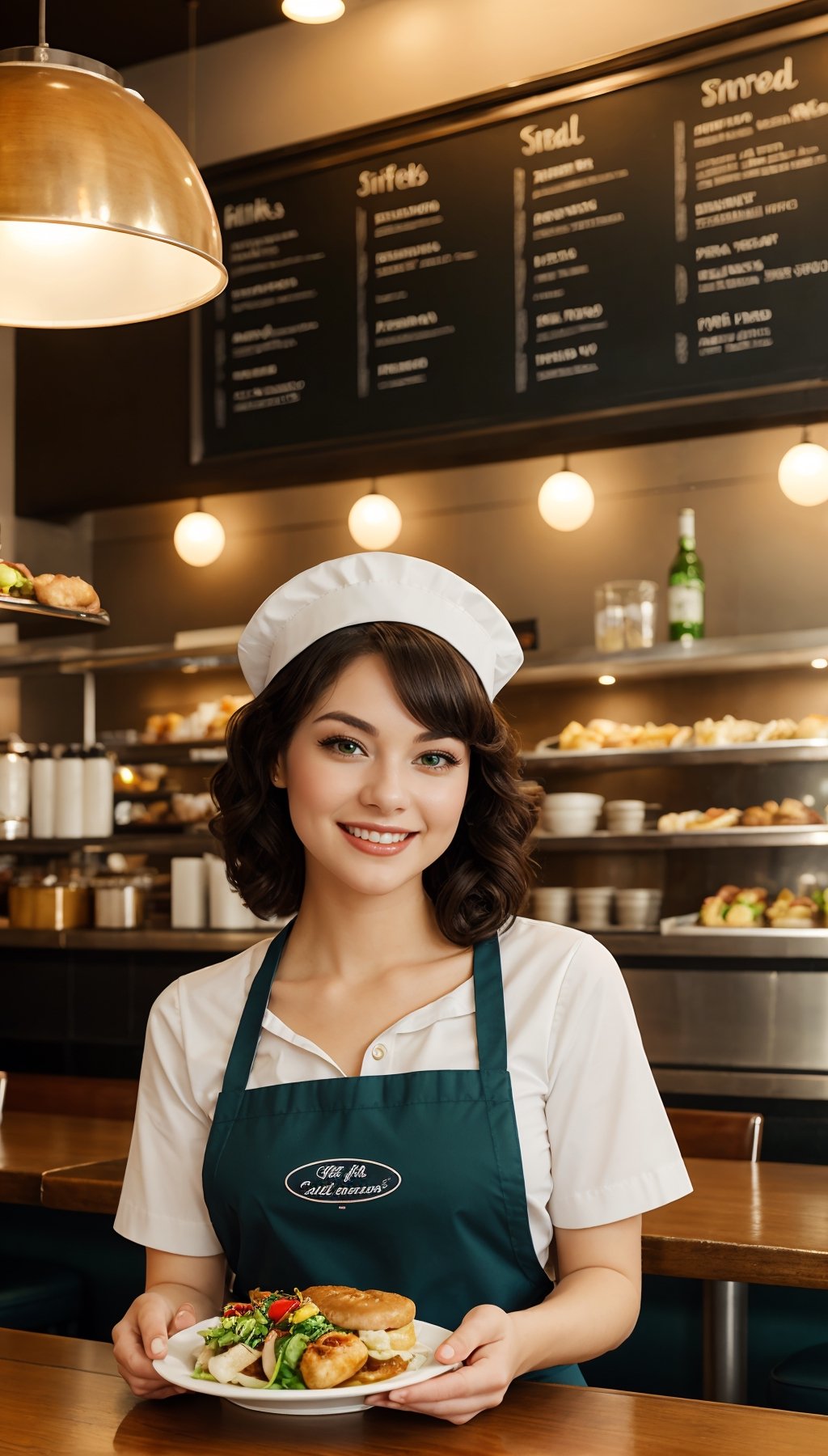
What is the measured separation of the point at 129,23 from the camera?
4.74 m

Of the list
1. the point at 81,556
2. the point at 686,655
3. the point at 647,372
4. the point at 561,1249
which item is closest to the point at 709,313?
the point at 647,372

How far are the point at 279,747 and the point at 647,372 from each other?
8.87 feet

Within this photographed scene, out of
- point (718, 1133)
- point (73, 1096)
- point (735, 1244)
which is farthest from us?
point (73, 1096)

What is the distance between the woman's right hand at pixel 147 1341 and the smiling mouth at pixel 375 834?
18.5 inches

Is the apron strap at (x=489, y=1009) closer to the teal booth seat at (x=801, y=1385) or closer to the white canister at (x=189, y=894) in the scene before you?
the teal booth seat at (x=801, y=1385)

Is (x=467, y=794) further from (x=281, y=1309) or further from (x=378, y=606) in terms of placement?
(x=281, y=1309)

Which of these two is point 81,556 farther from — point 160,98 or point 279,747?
point 279,747

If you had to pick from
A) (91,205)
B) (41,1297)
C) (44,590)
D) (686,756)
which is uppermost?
(91,205)

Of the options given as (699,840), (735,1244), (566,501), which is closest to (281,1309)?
(735,1244)

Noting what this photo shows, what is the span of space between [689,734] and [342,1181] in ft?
9.18

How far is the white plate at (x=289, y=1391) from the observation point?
1.10 m

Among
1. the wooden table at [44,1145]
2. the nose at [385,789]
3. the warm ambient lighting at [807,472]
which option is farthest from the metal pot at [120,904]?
the nose at [385,789]

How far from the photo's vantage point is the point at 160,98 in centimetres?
504

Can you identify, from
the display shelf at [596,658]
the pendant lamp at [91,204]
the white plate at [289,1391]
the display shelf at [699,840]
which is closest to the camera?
the white plate at [289,1391]
